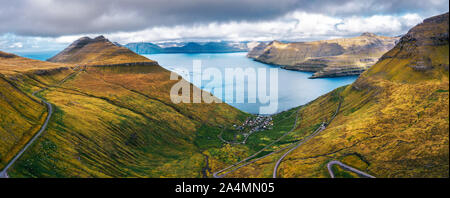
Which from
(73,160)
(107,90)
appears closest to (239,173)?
(73,160)

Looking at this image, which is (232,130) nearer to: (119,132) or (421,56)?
(119,132)

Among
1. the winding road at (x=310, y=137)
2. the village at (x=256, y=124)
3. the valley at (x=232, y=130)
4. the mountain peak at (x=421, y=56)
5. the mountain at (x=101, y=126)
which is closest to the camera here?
the mountain at (x=101, y=126)

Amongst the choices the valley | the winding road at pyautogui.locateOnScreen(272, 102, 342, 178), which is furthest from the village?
the winding road at pyautogui.locateOnScreen(272, 102, 342, 178)

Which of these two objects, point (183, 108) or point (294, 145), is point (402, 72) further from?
point (183, 108)

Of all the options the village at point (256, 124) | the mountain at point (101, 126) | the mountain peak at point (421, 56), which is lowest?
the village at point (256, 124)

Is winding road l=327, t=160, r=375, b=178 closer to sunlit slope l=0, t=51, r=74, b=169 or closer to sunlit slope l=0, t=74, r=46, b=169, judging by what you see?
sunlit slope l=0, t=51, r=74, b=169

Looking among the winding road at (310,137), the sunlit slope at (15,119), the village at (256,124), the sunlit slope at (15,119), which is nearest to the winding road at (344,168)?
the winding road at (310,137)

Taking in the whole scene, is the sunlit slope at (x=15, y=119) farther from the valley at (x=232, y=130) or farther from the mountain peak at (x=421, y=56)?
the mountain peak at (x=421, y=56)
